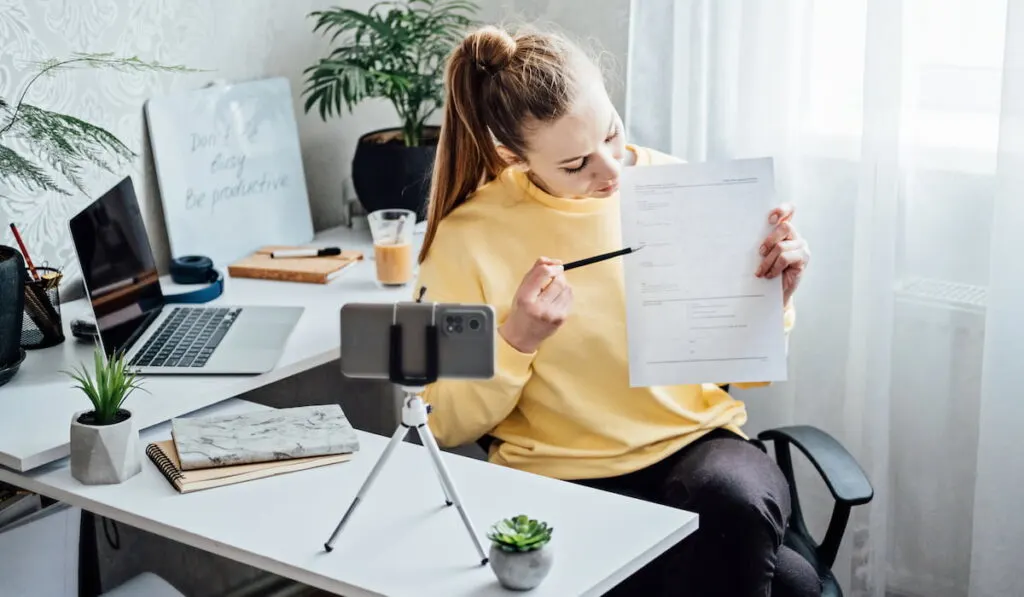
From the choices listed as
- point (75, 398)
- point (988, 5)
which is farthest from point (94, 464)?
point (988, 5)

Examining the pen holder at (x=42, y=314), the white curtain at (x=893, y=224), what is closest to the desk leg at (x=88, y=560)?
the pen holder at (x=42, y=314)

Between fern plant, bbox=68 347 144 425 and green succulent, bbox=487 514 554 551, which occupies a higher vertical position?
Answer: fern plant, bbox=68 347 144 425

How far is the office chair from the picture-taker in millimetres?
1655

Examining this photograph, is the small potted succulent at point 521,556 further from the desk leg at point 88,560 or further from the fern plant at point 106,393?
the desk leg at point 88,560

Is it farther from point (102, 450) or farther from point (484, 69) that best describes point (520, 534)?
point (484, 69)

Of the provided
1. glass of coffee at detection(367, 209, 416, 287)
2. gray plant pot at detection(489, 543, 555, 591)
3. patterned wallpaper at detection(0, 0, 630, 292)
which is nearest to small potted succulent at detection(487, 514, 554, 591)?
gray plant pot at detection(489, 543, 555, 591)

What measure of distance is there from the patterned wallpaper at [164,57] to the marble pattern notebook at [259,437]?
662mm

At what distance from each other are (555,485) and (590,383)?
1.09ft

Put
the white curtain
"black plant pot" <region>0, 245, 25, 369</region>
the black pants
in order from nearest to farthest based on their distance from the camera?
the black pants < "black plant pot" <region>0, 245, 25, 369</region> < the white curtain

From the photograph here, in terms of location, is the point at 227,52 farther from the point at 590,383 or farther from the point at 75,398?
the point at 590,383

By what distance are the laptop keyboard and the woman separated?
1.20 feet

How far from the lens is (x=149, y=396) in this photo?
1.65 meters

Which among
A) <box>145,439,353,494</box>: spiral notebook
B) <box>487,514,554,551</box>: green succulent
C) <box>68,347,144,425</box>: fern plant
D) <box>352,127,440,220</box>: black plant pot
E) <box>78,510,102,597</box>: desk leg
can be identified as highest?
<box>352,127,440,220</box>: black plant pot

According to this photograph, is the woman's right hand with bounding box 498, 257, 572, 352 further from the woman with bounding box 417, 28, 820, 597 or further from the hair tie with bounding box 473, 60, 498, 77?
the hair tie with bounding box 473, 60, 498, 77
